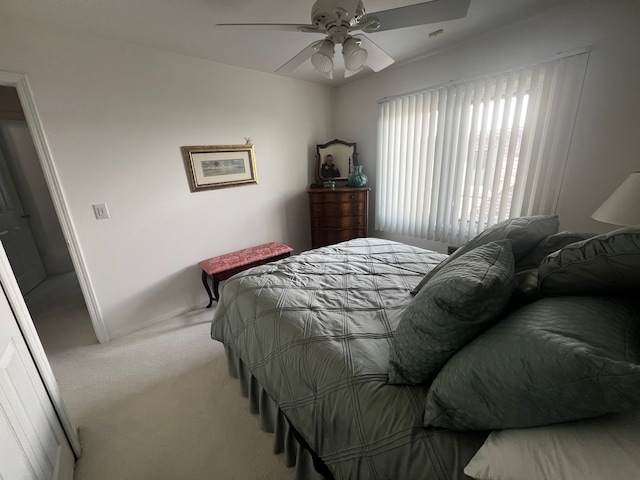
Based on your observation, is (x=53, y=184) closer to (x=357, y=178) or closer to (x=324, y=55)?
(x=324, y=55)

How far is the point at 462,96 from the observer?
Answer: 2.33 metres

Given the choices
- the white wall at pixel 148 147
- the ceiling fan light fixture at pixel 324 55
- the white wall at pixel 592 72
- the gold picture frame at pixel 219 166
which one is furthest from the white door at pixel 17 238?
the white wall at pixel 592 72

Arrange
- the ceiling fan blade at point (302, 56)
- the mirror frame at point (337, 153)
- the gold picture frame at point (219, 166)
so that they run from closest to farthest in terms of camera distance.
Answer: the ceiling fan blade at point (302, 56) < the gold picture frame at point (219, 166) < the mirror frame at point (337, 153)

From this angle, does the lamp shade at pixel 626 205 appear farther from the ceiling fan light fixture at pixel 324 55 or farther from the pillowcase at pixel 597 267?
the ceiling fan light fixture at pixel 324 55

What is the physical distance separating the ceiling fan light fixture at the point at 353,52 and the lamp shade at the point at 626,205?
167cm

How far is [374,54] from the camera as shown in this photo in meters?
1.60

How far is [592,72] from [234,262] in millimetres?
3274

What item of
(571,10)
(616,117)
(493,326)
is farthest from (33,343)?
(571,10)

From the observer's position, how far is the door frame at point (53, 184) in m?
1.65

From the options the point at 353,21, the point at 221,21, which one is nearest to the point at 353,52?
the point at 353,21

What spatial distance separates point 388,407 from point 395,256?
124 cm

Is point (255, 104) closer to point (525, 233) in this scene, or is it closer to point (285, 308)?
point (285, 308)

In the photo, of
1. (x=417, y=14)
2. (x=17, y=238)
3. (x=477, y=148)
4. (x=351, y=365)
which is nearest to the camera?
(x=351, y=365)

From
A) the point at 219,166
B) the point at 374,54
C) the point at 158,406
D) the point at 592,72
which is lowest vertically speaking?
the point at 158,406
